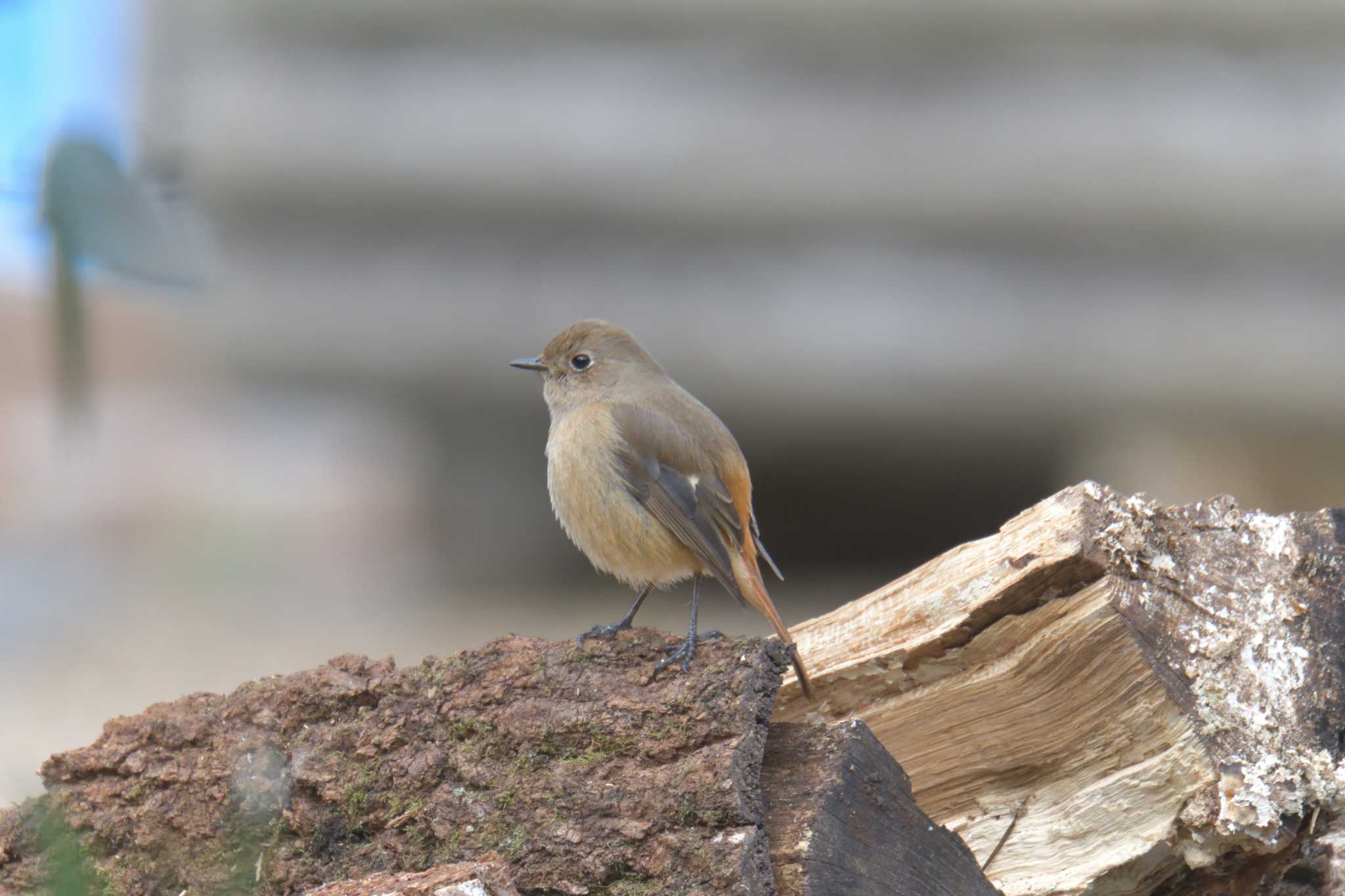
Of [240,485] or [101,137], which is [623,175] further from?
[101,137]

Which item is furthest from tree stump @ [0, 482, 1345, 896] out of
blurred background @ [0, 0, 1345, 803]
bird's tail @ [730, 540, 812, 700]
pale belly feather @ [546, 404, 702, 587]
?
blurred background @ [0, 0, 1345, 803]

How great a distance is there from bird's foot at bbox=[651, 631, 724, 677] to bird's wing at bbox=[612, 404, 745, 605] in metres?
0.82

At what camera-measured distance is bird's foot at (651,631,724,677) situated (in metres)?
2.70

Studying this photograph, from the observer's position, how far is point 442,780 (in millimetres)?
2705

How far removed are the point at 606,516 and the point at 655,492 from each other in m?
0.17

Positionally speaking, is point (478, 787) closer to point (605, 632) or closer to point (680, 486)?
point (605, 632)

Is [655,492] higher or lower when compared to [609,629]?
higher

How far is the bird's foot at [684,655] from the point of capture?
270cm

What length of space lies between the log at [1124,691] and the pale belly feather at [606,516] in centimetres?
94

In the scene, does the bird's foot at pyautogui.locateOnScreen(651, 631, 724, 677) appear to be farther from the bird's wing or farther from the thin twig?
the bird's wing

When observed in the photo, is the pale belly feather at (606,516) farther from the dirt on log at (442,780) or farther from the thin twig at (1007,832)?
the thin twig at (1007,832)

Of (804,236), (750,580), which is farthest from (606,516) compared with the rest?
(804,236)

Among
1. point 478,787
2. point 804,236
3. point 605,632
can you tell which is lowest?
point 478,787

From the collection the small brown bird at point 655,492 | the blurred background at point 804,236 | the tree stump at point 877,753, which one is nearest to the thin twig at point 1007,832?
the tree stump at point 877,753
